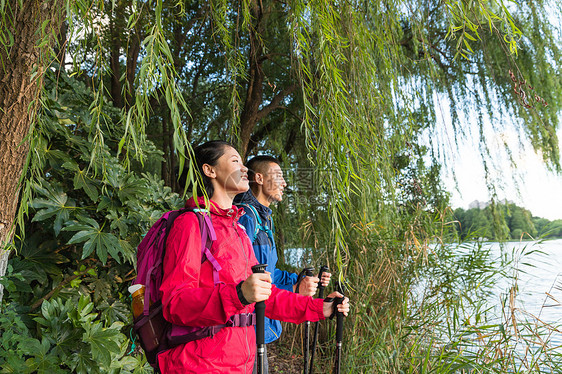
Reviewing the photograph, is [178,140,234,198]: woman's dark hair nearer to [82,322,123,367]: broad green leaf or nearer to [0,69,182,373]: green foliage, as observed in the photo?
[0,69,182,373]: green foliage

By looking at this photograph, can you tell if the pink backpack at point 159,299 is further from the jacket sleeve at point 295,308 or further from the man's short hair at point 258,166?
the man's short hair at point 258,166

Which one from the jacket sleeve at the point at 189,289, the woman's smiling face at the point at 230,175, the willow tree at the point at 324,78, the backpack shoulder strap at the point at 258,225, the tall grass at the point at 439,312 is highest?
the willow tree at the point at 324,78

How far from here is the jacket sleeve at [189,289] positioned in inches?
43.1

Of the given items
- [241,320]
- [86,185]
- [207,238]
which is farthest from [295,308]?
[86,185]

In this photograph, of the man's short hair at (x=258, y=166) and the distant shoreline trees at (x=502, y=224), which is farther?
the distant shoreline trees at (x=502, y=224)

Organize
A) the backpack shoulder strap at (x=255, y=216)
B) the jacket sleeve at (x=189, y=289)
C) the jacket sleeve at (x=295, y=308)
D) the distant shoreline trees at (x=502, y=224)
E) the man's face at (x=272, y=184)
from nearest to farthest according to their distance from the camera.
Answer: the jacket sleeve at (x=189, y=289) → the jacket sleeve at (x=295, y=308) → the backpack shoulder strap at (x=255, y=216) → the man's face at (x=272, y=184) → the distant shoreline trees at (x=502, y=224)

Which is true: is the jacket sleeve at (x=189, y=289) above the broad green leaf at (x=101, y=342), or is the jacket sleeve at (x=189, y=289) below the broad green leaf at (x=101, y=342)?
above

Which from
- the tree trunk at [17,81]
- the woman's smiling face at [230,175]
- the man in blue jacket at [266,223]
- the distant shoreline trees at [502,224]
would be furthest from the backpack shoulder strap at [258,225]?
the distant shoreline trees at [502,224]

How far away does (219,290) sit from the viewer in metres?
1.11

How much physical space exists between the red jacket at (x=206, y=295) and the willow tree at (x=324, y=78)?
32 cm

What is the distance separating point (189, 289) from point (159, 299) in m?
0.14

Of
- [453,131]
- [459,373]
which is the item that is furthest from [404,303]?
Answer: [453,131]

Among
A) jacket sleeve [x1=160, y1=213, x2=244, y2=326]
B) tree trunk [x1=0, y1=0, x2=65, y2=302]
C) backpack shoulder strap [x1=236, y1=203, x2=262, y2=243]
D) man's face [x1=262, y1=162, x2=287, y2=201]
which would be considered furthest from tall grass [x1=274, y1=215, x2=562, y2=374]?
tree trunk [x1=0, y1=0, x2=65, y2=302]

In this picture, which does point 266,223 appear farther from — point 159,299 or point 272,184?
point 159,299
